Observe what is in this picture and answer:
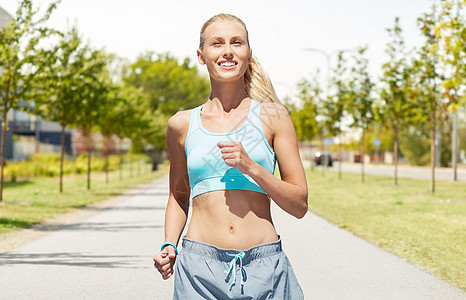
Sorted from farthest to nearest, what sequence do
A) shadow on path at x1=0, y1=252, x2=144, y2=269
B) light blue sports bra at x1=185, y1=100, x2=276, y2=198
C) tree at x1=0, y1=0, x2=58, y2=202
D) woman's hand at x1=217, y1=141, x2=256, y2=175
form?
1. tree at x1=0, y1=0, x2=58, y2=202
2. shadow on path at x1=0, y1=252, x2=144, y2=269
3. light blue sports bra at x1=185, y1=100, x2=276, y2=198
4. woman's hand at x1=217, y1=141, x2=256, y2=175

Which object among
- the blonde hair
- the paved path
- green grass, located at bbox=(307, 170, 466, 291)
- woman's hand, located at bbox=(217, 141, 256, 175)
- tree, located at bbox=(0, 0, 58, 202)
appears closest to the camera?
woman's hand, located at bbox=(217, 141, 256, 175)

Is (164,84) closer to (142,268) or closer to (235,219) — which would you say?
(142,268)

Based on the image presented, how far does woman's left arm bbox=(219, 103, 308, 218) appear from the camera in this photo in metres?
2.03

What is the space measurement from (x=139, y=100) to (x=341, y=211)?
22.8 metres

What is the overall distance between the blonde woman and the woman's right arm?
56 millimetres

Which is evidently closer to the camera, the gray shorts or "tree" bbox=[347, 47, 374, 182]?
the gray shorts

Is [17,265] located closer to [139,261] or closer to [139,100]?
[139,261]

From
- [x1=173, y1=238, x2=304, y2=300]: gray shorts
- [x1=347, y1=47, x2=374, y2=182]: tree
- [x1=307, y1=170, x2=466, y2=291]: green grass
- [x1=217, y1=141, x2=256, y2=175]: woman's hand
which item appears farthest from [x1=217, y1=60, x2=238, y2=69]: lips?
[x1=347, y1=47, x2=374, y2=182]: tree

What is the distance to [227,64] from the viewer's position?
2.37 metres

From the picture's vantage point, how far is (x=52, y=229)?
12984 mm

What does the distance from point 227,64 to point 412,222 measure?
12.4 metres

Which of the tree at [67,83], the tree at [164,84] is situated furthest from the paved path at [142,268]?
the tree at [164,84]

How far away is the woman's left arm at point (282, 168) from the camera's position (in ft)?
6.65

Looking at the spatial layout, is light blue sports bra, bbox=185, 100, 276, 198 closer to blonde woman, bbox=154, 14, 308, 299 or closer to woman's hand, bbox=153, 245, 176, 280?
blonde woman, bbox=154, 14, 308, 299
